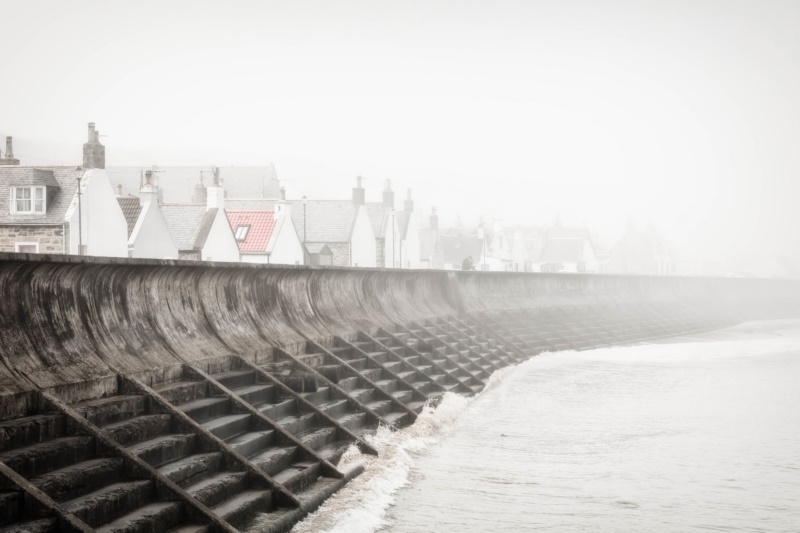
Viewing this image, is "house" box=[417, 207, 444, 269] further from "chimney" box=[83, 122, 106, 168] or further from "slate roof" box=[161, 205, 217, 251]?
"chimney" box=[83, 122, 106, 168]

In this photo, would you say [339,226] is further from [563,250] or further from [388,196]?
[563,250]

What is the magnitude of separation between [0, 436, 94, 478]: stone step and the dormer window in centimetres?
4760

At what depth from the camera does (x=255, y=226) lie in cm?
5444

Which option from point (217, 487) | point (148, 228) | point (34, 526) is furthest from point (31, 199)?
point (34, 526)

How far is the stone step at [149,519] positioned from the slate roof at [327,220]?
5518 cm

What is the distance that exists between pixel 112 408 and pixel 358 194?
56757 mm

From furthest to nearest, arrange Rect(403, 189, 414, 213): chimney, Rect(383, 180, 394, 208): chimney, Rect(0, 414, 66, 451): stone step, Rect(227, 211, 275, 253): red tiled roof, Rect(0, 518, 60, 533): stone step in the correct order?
Rect(403, 189, 414, 213): chimney → Rect(383, 180, 394, 208): chimney → Rect(227, 211, 275, 253): red tiled roof → Rect(0, 414, 66, 451): stone step → Rect(0, 518, 60, 533): stone step

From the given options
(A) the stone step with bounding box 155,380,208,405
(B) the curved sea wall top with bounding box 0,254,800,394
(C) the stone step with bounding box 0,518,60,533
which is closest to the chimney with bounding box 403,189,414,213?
(B) the curved sea wall top with bounding box 0,254,800,394

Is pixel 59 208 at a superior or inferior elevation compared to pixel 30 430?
superior

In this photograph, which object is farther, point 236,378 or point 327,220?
point 327,220

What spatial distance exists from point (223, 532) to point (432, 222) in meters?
87.6

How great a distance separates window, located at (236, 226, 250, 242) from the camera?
54.0m

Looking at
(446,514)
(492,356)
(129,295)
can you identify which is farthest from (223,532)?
(492,356)

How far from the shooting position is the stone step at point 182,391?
8.91 m
